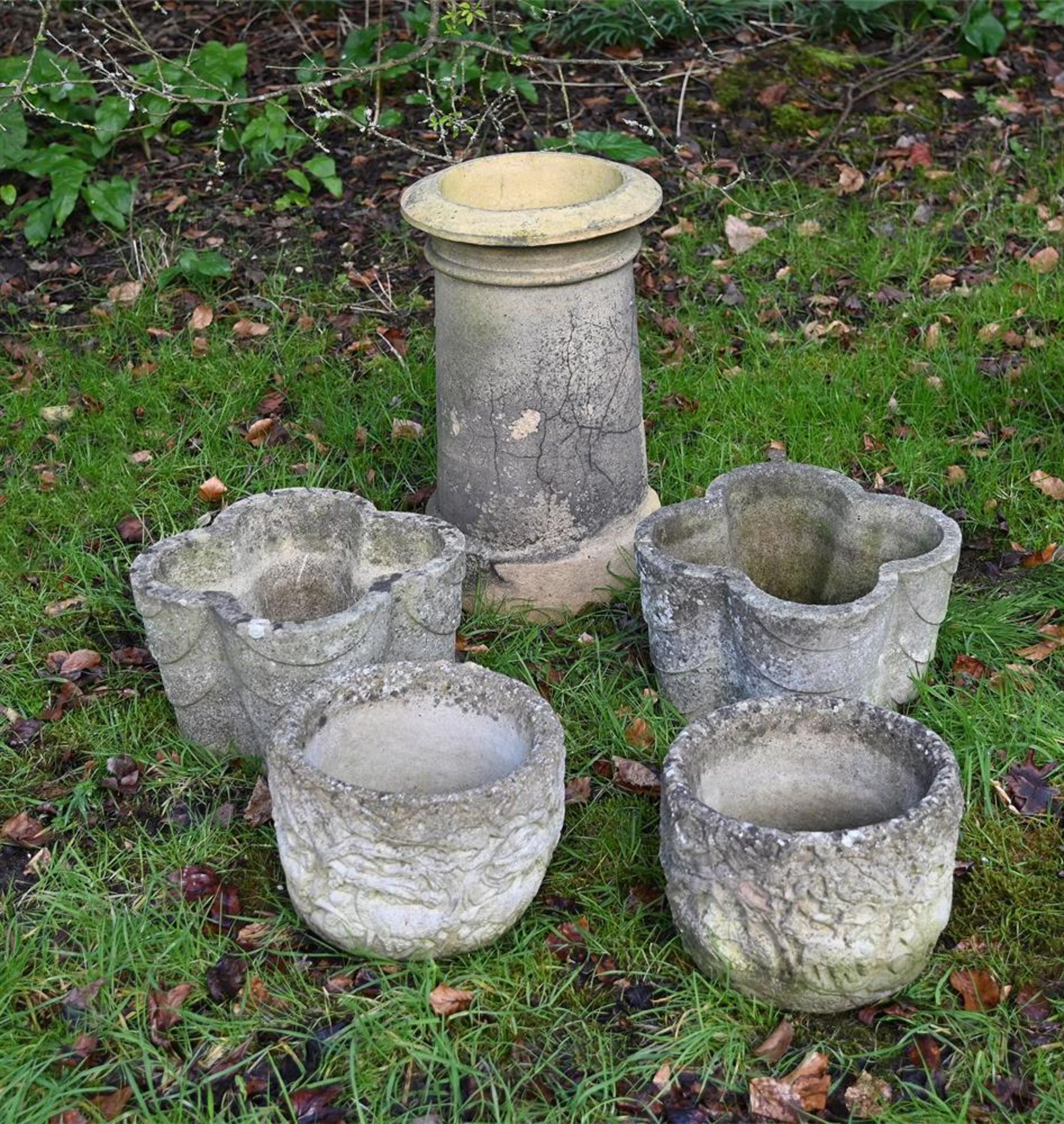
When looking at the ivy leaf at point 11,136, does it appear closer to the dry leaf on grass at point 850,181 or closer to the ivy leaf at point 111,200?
the ivy leaf at point 111,200

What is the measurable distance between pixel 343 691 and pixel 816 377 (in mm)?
2427

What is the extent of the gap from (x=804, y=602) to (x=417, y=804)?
163cm

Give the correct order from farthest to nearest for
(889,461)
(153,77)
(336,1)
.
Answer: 1. (336,1)
2. (153,77)
3. (889,461)

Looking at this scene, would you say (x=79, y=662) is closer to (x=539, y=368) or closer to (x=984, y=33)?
(x=539, y=368)

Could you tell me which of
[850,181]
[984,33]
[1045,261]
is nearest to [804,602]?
[1045,261]

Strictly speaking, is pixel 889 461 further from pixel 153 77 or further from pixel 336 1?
pixel 336 1

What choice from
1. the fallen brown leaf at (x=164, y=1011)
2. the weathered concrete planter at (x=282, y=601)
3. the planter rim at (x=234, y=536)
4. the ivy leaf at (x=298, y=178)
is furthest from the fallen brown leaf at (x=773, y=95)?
the fallen brown leaf at (x=164, y=1011)

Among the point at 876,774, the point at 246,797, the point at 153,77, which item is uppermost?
the point at 153,77

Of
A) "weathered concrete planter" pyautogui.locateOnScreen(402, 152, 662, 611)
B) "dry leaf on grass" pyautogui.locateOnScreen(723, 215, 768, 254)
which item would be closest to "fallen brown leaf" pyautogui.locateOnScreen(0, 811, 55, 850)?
"weathered concrete planter" pyautogui.locateOnScreen(402, 152, 662, 611)

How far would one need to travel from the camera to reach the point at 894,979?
2863mm

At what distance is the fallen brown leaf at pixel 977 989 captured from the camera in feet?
9.59

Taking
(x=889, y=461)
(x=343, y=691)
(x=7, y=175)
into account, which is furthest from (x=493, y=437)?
(x=7, y=175)

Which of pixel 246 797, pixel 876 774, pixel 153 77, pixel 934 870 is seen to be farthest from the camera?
pixel 153 77

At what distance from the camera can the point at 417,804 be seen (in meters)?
2.79
